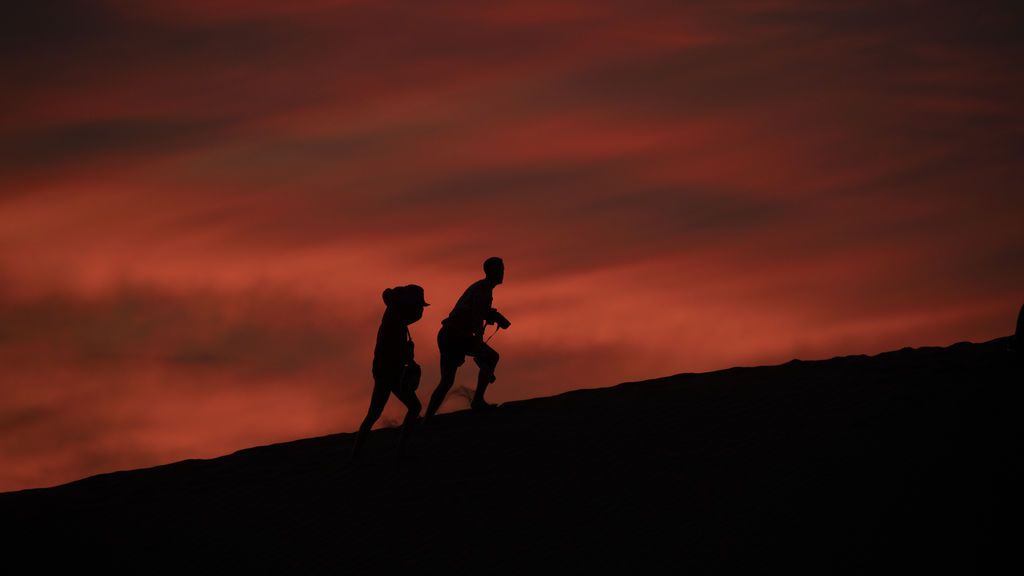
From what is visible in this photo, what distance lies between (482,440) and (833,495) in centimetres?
425

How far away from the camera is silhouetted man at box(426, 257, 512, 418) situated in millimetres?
13125

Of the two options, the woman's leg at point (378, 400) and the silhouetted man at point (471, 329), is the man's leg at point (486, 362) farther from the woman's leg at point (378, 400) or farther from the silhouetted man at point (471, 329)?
the woman's leg at point (378, 400)

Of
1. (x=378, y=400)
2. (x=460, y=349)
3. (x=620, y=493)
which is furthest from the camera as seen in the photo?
(x=460, y=349)

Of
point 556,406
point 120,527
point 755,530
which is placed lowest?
point 755,530

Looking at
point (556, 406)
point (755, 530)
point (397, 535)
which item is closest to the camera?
point (755, 530)

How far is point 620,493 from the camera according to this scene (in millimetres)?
11555

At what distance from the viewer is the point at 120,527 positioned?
40.1ft

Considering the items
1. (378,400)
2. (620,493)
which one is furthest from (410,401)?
(620,493)

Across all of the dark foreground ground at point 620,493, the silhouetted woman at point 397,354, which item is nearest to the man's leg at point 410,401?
the silhouetted woman at point 397,354

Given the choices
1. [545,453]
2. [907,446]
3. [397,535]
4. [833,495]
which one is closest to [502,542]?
[397,535]

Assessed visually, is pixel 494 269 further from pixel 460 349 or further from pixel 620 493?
pixel 620 493

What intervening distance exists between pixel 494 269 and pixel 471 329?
72cm

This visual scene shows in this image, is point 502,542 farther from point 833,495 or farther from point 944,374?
point 944,374

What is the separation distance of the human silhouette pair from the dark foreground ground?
67 centimetres
